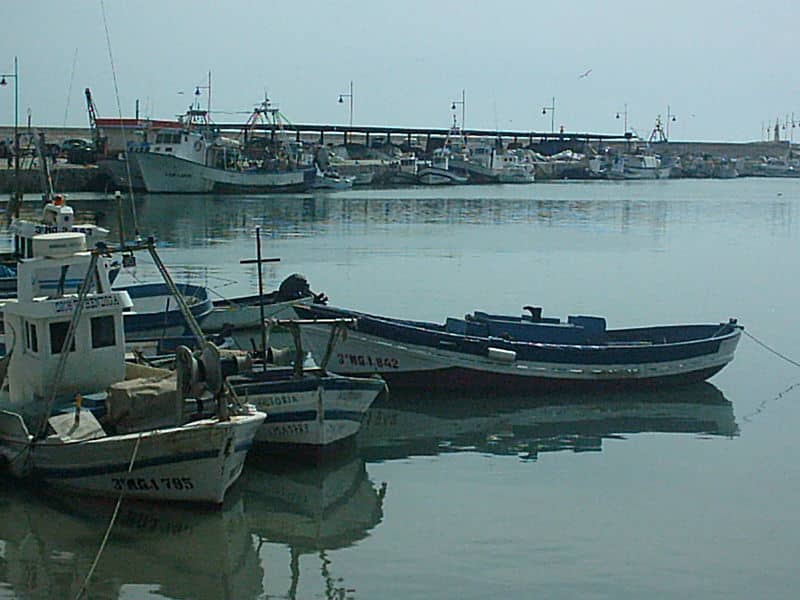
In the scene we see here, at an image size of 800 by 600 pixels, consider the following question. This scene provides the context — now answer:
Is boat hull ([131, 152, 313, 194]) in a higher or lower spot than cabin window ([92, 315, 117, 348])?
higher

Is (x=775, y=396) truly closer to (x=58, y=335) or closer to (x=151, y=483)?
(x=151, y=483)

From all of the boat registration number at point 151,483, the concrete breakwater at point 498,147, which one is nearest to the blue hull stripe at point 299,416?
the boat registration number at point 151,483

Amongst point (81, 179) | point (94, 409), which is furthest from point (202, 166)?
point (94, 409)

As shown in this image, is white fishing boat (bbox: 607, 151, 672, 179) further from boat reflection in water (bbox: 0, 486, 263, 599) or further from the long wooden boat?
boat reflection in water (bbox: 0, 486, 263, 599)

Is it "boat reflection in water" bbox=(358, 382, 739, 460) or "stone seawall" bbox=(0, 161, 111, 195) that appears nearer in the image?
"boat reflection in water" bbox=(358, 382, 739, 460)

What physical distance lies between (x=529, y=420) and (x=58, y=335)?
703 cm

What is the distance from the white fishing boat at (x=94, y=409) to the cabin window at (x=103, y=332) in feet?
0.04

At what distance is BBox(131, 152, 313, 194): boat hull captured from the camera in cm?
7219

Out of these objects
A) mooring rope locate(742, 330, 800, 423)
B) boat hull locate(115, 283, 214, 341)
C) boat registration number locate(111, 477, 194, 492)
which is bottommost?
mooring rope locate(742, 330, 800, 423)

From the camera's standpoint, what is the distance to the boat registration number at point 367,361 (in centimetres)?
1762

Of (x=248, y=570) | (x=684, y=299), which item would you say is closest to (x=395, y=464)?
(x=248, y=570)

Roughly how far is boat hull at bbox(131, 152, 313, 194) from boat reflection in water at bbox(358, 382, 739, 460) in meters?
57.0

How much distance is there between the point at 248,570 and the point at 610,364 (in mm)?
8788

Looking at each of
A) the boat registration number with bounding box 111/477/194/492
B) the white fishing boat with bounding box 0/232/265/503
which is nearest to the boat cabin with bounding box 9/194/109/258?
the white fishing boat with bounding box 0/232/265/503
